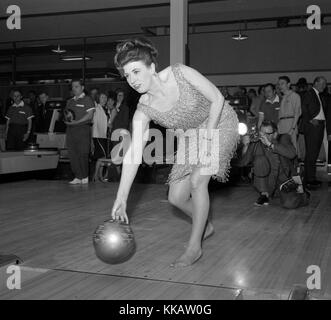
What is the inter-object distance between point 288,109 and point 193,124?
10.7 feet

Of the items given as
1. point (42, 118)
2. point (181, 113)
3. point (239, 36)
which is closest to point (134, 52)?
point (181, 113)

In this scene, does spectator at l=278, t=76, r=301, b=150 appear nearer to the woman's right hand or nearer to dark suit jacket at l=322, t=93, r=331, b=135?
dark suit jacket at l=322, t=93, r=331, b=135

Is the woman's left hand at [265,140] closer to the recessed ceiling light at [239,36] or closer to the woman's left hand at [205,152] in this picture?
the woman's left hand at [205,152]

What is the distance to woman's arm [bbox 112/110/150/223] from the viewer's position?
1.96 meters

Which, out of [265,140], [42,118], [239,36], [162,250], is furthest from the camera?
[239,36]

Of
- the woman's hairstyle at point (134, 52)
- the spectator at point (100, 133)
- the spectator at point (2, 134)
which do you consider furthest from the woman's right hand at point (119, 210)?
the spectator at point (2, 134)

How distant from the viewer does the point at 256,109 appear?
630cm

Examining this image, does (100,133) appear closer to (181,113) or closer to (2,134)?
(2,134)

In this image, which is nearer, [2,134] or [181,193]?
[181,193]

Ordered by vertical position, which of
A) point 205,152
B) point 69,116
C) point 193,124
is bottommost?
point 205,152

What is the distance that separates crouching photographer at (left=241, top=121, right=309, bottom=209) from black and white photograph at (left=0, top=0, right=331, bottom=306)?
0.5 inches

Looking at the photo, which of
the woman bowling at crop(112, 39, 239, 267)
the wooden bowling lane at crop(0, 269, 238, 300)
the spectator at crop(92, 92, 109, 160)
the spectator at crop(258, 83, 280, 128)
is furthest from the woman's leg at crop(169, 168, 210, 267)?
the spectator at crop(92, 92, 109, 160)

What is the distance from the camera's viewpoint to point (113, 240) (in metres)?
1.94
